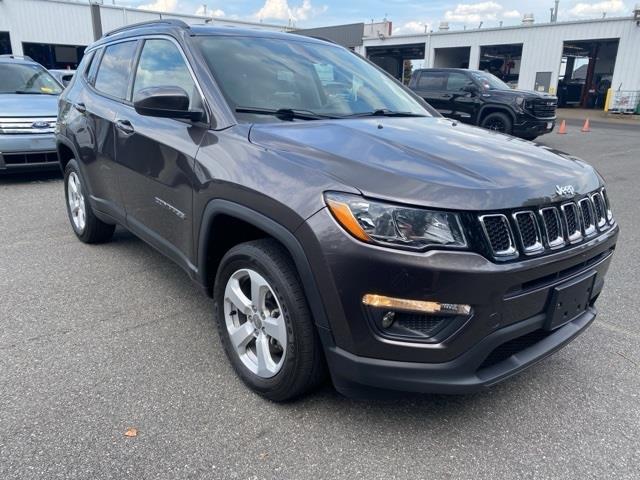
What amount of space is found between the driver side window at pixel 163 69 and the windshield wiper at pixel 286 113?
313 mm

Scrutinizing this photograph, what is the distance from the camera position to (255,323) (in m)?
2.66

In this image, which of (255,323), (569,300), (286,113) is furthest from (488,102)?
(255,323)

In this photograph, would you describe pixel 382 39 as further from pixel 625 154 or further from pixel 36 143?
pixel 36 143

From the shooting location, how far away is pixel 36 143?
743 centimetres

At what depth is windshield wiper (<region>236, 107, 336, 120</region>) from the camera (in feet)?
9.58

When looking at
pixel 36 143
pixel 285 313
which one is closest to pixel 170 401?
pixel 285 313

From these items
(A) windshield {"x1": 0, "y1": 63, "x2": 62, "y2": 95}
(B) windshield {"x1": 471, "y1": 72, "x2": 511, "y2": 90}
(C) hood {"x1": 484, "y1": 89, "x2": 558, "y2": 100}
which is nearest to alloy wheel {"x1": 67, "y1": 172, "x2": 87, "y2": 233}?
(A) windshield {"x1": 0, "y1": 63, "x2": 62, "y2": 95}

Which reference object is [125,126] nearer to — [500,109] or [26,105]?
[26,105]

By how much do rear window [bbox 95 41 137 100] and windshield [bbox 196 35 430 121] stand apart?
1.03m

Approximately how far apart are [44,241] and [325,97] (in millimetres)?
3379

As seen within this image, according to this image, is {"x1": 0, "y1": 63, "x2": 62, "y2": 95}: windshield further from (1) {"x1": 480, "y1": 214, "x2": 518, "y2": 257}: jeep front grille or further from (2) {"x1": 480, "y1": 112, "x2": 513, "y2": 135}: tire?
(2) {"x1": 480, "y1": 112, "x2": 513, "y2": 135}: tire

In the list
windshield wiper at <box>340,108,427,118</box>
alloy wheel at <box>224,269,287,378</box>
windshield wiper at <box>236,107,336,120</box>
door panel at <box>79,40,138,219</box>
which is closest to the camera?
alloy wheel at <box>224,269,287,378</box>

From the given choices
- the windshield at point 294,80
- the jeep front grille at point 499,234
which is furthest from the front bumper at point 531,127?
the jeep front grille at point 499,234

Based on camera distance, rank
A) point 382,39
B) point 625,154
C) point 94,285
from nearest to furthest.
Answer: point 94,285 → point 625,154 → point 382,39
